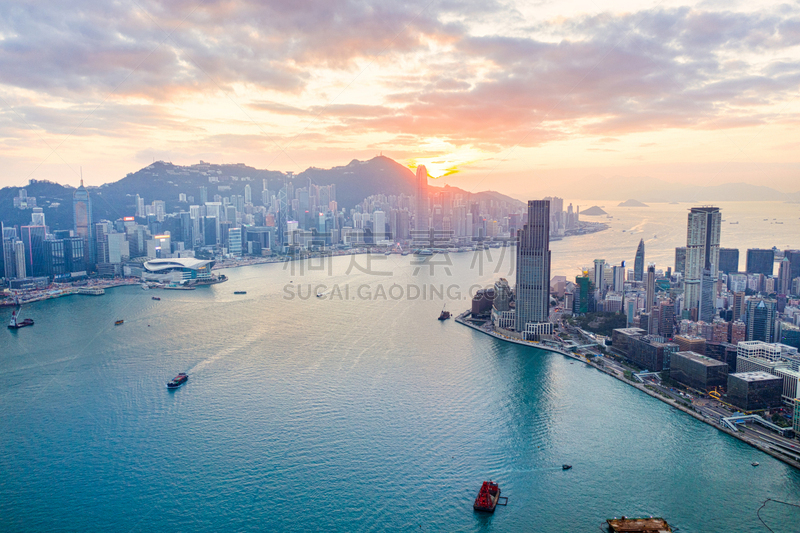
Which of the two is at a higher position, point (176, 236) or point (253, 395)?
point (176, 236)

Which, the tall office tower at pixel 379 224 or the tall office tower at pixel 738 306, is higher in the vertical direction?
the tall office tower at pixel 379 224

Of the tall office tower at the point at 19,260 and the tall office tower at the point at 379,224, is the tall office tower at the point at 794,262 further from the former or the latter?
the tall office tower at the point at 19,260

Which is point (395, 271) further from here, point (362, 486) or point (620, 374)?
point (362, 486)

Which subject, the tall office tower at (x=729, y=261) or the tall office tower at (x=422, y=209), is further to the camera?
the tall office tower at (x=422, y=209)

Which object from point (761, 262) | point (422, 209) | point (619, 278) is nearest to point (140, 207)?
point (422, 209)

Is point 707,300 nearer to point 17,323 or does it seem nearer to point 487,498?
point 487,498

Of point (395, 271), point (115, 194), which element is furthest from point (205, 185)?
point (395, 271)

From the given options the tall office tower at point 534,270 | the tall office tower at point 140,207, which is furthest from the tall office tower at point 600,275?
the tall office tower at point 140,207
